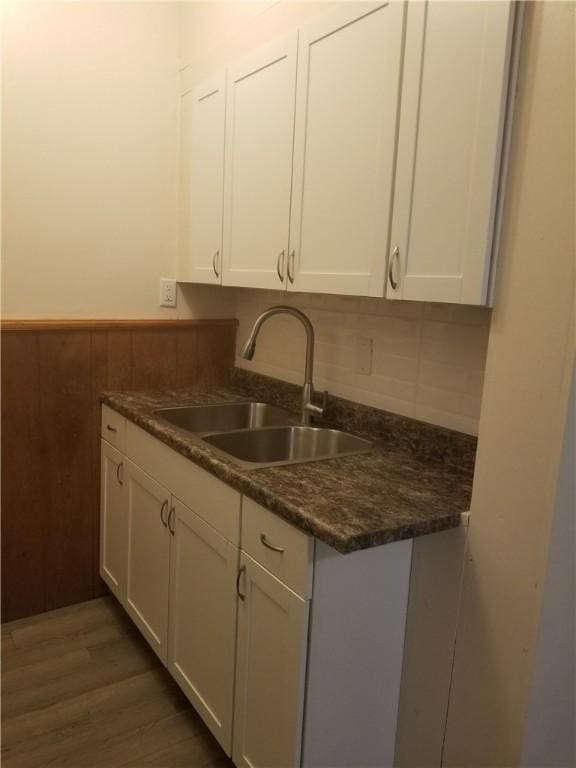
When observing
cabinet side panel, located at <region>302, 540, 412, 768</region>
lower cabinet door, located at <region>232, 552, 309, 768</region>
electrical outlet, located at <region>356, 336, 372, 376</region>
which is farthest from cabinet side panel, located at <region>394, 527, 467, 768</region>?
electrical outlet, located at <region>356, 336, 372, 376</region>

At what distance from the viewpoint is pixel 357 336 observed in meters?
1.97

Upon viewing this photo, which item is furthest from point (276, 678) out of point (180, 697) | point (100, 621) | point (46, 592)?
point (46, 592)

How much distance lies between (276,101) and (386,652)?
1.60 metres

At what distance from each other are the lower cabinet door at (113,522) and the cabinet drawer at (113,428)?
32mm

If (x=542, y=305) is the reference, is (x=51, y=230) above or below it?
above

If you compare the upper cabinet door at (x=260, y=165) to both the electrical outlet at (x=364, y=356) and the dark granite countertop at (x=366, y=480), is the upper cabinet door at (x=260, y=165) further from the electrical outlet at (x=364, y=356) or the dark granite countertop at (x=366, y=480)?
the dark granite countertop at (x=366, y=480)

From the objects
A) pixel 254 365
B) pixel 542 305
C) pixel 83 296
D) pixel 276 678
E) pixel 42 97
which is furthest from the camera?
pixel 254 365

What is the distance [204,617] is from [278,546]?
1.66ft

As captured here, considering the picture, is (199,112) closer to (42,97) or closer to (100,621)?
(42,97)

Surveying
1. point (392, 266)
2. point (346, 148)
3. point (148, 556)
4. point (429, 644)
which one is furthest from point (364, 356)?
point (148, 556)

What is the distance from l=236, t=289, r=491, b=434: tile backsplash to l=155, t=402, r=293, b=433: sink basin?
0.16 metres

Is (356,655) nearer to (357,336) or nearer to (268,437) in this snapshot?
(268,437)

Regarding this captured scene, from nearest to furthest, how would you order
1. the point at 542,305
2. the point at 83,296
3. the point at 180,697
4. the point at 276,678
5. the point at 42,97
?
the point at 542,305, the point at 276,678, the point at 180,697, the point at 42,97, the point at 83,296

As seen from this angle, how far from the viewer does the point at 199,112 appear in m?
2.22
